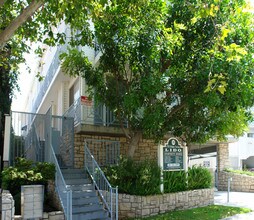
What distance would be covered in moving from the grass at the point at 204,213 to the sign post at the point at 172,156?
164cm

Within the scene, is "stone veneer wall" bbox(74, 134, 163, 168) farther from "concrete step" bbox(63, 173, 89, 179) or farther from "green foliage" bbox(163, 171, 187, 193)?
"green foliage" bbox(163, 171, 187, 193)

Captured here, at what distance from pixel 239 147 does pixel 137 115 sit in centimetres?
3068

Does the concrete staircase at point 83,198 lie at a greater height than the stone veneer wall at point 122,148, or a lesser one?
lesser

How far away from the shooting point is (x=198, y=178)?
1386 centimetres

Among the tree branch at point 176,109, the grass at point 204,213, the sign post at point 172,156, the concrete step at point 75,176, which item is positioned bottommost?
the grass at point 204,213

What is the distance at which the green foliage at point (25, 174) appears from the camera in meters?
11.4

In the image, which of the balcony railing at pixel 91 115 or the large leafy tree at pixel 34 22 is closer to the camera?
the large leafy tree at pixel 34 22

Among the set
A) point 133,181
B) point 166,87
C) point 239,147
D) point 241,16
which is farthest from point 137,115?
point 239,147

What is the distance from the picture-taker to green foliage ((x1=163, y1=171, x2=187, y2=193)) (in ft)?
40.8

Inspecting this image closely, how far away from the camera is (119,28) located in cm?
1062

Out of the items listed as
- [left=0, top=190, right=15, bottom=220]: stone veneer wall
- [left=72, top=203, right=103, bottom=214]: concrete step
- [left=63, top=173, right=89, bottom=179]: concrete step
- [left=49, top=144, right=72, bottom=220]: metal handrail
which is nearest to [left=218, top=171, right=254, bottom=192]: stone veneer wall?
[left=63, top=173, right=89, bottom=179]: concrete step

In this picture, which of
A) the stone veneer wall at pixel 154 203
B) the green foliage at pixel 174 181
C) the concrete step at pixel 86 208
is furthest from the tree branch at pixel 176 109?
the concrete step at pixel 86 208

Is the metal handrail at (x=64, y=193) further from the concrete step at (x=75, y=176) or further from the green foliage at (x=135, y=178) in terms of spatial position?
the green foliage at (x=135, y=178)

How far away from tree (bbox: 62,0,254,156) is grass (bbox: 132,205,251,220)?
8.63ft
